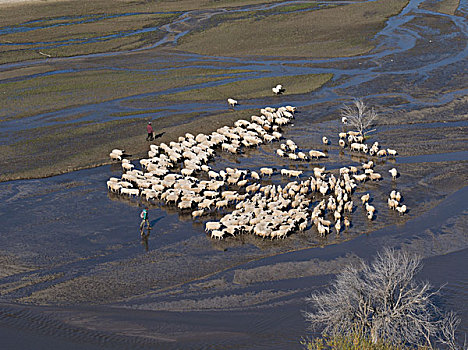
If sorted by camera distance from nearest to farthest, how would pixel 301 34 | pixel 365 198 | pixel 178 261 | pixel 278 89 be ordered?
pixel 178 261
pixel 365 198
pixel 278 89
pixel 301 34

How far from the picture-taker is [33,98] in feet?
173

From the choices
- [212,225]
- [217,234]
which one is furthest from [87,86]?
[217,234]

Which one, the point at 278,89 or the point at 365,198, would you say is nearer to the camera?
the point at 365,198

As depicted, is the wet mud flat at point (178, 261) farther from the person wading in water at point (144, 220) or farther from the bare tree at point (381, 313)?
the bare tree at point (381, 313)

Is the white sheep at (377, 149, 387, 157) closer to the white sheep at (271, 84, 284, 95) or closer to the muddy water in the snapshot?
the muddy water

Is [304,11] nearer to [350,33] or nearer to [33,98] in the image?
[350,33]

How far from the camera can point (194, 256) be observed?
89.3ft

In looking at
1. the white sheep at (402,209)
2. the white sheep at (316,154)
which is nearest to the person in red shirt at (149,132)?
the white sheep at (316,154)

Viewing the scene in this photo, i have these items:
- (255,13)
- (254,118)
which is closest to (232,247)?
(254,118)

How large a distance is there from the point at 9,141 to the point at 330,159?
24.3 m

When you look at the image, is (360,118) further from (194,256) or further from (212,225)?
(194,256)

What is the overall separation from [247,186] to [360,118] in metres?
12.0

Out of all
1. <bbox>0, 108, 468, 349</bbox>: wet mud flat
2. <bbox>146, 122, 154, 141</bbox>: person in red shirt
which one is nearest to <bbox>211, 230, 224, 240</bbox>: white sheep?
<bbox>0, 108, 468, 349</bbox>: wet mud flat

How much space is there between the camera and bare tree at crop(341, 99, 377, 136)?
40.9 m
